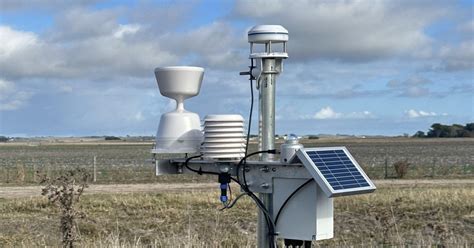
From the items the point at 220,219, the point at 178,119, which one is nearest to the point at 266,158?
the point at 178,119

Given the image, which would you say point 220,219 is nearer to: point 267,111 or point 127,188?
point 267,111

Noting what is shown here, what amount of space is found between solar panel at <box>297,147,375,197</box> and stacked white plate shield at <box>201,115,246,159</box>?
50 cm

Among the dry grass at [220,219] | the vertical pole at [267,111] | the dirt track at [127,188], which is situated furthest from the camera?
the dirt track at [127,188]

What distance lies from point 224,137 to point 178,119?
0.44 meters

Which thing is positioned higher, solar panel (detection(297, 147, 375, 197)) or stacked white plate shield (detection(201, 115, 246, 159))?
stacked white plate shield (detection(201, 115, 246, 159))

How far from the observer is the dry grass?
12.1m

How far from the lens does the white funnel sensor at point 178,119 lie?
17.4 ft

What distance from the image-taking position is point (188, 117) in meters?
5.38

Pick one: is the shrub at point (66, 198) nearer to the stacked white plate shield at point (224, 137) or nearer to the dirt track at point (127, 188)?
the stacked white plate shield at point (224, 137)

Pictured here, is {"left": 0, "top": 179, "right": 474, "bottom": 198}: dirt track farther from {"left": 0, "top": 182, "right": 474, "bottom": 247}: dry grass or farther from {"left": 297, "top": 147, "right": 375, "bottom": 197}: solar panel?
{"left": 297, "top": 147, "right": 375, "bottom": 197}: solar panel

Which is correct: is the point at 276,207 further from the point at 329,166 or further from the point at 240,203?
the point at 240,203

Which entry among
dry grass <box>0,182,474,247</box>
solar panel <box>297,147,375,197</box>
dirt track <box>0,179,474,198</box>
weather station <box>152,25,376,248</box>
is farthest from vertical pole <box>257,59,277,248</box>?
dirt track <box>0,179,474,198</box>

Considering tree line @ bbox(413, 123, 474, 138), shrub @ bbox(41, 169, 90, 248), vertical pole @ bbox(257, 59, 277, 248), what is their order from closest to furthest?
vertical pole @ bbox(257, 59, 277, 248) → shrub @ bbox(41, 169, 90, 248) → tree line @ bbox(413, 123, 474, 138)

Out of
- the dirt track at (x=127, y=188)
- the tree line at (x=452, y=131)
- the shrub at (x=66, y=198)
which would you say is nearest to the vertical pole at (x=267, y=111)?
the shrub at (x=66, y=198)
